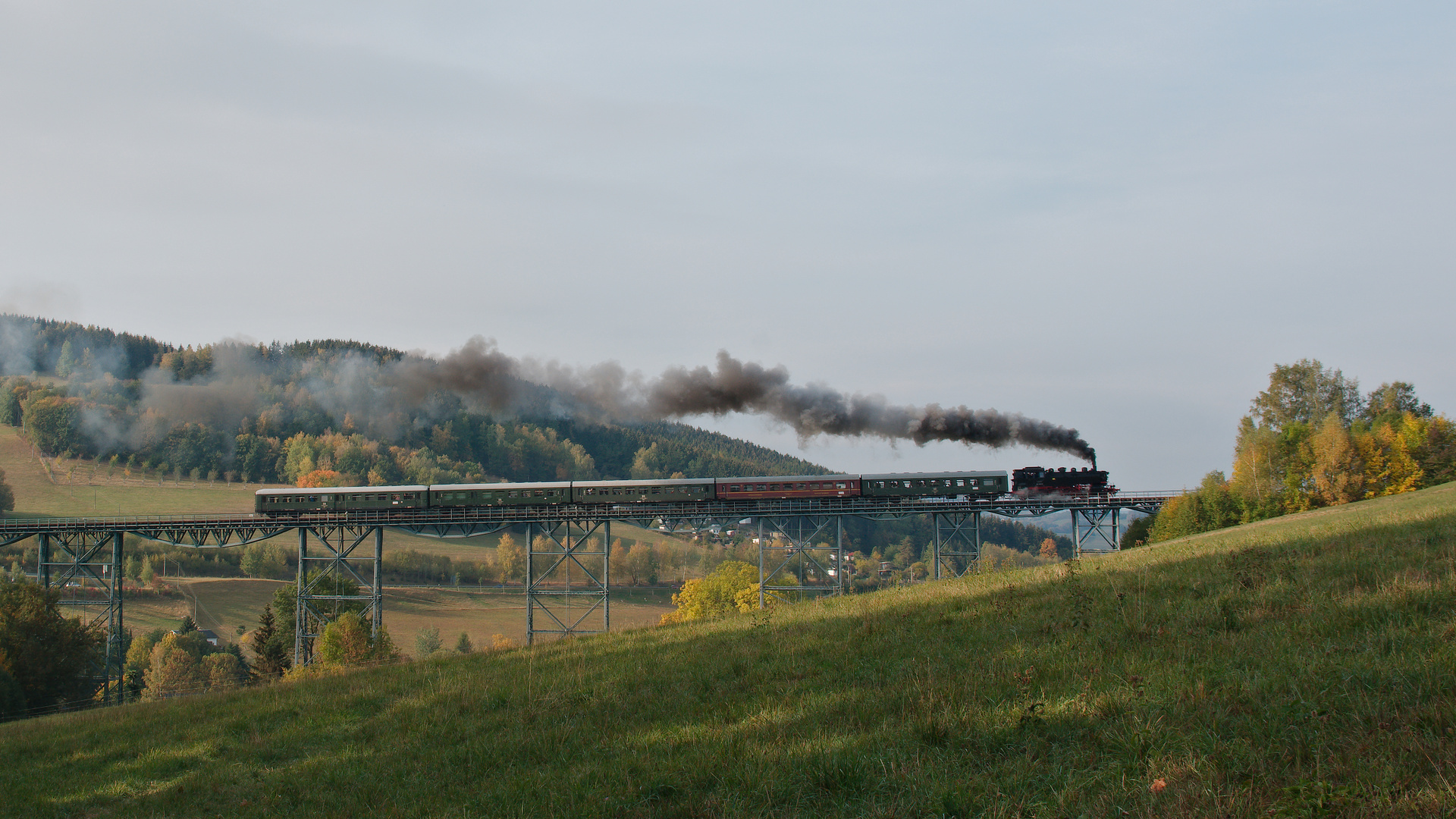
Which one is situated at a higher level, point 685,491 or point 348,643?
point 685,491

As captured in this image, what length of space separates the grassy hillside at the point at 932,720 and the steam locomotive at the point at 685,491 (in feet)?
122

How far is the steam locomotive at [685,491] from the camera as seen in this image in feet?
176

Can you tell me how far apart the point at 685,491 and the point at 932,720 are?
47.7 metres

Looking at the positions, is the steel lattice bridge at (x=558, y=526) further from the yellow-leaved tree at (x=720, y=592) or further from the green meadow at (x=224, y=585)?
the green meadow at (x=224, y=585)

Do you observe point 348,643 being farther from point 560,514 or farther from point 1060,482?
point 1060,482

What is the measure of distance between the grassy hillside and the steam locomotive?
122 ft

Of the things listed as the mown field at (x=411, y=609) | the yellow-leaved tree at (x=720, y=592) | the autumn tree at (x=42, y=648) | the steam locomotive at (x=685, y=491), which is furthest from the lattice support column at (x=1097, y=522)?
the autumn tree at (x=42, y=648)

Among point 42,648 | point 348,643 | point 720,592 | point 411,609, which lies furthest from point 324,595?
point 411,609

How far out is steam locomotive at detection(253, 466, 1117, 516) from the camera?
53.6 meters

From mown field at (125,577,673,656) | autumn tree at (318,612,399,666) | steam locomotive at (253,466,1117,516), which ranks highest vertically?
steam locomotive at (253,466,1117,516)

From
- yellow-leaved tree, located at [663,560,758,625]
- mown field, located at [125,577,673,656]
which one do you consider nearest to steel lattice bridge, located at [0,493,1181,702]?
yellow-leaved tree, located at [663,560,758,625]

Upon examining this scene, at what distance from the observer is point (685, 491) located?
54.9 metres

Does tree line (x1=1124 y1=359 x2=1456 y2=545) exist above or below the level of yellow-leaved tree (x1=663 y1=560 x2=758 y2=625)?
above

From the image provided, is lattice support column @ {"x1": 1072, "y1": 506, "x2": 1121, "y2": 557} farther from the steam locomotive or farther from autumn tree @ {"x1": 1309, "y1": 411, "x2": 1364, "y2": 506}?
autumn tree @ {"x1": 1309, "y1": 411, "x2": 1364, "y2": 506}
